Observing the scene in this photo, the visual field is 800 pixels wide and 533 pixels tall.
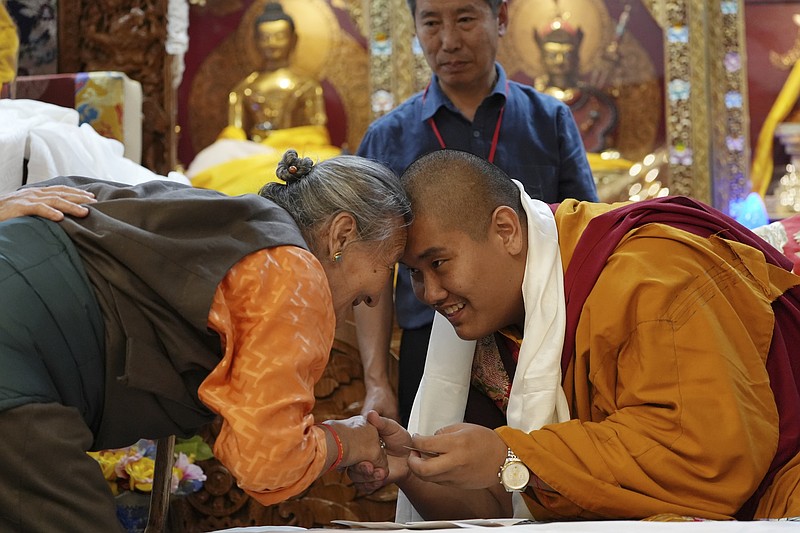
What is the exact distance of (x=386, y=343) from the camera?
2898mm

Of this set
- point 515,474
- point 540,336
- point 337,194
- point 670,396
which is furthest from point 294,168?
point 670,396

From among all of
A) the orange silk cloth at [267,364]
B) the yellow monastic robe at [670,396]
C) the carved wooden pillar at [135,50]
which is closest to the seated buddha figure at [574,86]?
the carved wooden pillar at [135,50]

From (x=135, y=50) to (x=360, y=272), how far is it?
308 cm

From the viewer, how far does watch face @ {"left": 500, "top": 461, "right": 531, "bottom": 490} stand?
2.03 m

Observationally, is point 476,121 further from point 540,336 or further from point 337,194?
point 337,194

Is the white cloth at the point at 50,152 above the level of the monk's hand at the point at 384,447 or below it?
above

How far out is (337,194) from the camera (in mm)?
2012

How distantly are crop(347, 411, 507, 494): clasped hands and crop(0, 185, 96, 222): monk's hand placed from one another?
0.70 meters

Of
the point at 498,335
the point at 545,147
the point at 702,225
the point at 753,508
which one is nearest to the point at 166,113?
the point at 545,147

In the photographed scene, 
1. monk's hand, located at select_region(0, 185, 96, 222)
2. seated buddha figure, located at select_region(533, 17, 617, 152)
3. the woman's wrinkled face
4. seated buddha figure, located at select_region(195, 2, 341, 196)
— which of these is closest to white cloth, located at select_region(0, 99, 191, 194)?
monk's hand, located at select_region(0, 185, 96, 222)

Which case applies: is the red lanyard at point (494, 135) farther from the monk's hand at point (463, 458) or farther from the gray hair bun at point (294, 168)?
the monk's hand at point (463, 458)

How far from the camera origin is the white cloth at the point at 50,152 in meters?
3.09

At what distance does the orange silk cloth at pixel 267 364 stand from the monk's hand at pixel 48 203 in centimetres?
32

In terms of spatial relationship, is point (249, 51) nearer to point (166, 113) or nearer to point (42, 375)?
point (166, 113)
